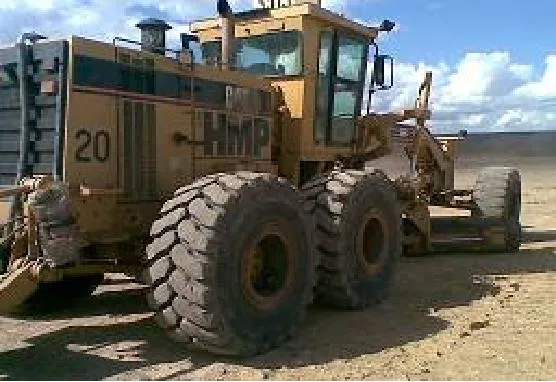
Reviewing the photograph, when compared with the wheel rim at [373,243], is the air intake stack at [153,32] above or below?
above

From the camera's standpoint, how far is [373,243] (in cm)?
946

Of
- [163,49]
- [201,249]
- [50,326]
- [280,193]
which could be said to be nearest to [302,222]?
[280,193]

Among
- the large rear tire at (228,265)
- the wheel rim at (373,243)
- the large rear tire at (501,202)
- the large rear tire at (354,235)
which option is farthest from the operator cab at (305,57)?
the large rear tire at (501,202)

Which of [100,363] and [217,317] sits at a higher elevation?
[217,317]

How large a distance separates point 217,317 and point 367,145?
549 cm

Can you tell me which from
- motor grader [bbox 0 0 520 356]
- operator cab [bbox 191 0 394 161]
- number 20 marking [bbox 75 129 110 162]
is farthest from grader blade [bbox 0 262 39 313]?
operator cab [bbox 191 0 394 161]

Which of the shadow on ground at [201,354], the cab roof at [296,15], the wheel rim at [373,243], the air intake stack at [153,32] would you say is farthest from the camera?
the cab roof at [296,15]

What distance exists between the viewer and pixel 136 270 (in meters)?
7.66

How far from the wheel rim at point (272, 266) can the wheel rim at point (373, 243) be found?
5.58 ft

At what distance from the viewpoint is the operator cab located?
973cm

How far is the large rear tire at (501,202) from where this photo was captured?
13.3 meters

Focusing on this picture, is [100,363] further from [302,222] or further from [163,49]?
[163,49]

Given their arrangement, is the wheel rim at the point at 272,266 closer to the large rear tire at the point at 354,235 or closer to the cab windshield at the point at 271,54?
the large rear tire at the point at 354,235

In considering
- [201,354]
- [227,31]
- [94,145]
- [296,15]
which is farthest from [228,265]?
[296,15]
